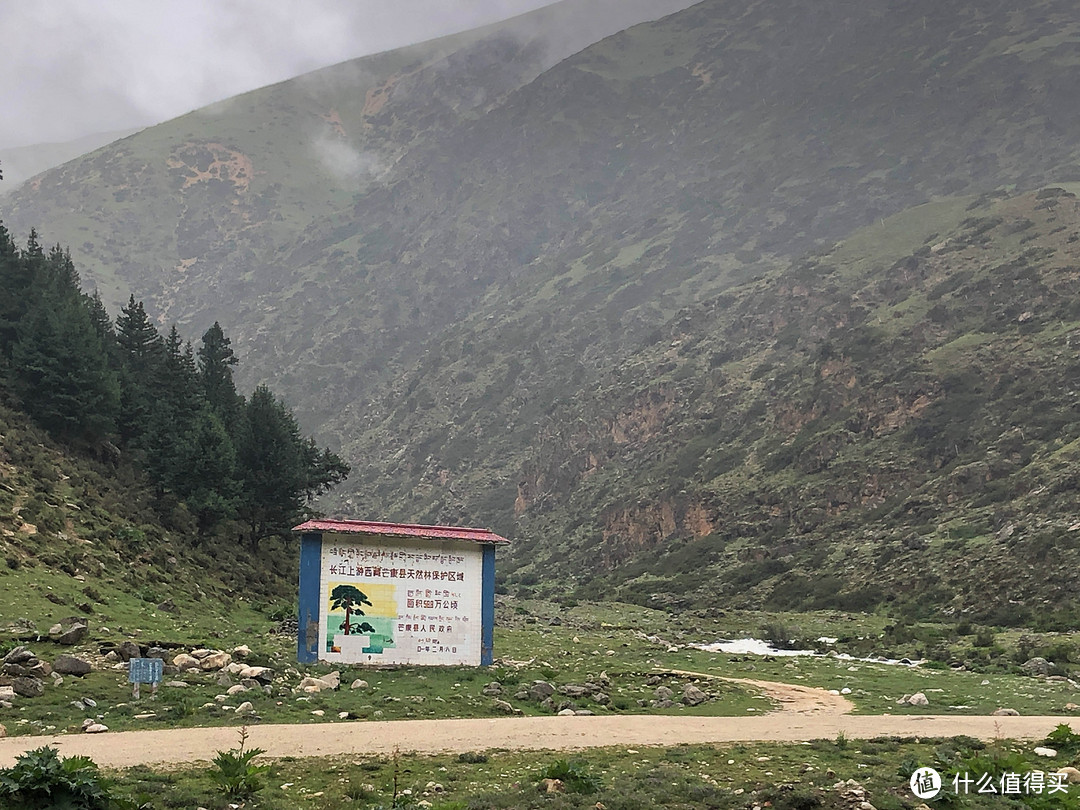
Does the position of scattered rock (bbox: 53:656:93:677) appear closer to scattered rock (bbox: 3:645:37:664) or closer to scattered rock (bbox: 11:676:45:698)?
scattered rock (bbox: 3:645:37:664)

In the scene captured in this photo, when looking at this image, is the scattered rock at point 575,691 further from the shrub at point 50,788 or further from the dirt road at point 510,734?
the shrub at point 50,788

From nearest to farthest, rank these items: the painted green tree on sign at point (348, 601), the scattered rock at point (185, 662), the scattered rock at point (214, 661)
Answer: the scattered rock at point (185, 662) < the scattered rock at point (214, 661) < the painted green tree on sign at point (348, 601)

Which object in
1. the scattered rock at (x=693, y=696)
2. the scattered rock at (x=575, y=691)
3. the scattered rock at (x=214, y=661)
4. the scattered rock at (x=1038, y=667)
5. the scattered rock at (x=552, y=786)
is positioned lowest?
the scattered rock at (x=1038, y=667)

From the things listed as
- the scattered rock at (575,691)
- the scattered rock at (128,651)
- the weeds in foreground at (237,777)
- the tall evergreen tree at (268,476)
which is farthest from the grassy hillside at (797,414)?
the weeds in foreground at (237,777)

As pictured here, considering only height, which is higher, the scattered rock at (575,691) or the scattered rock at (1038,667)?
the scattered rock at (575,691)

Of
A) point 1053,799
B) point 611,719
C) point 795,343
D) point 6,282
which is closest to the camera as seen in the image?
point 1053,799

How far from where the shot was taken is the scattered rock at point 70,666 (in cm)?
1944

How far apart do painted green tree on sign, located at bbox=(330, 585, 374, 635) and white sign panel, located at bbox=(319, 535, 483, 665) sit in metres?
0.03

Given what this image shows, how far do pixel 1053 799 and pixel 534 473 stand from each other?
422 feet

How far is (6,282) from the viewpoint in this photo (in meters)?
50.6

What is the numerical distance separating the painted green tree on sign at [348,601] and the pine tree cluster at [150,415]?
1824 centimetres

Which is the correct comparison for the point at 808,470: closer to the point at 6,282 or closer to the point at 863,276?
the point at 863,276

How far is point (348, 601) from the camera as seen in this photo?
25859mm

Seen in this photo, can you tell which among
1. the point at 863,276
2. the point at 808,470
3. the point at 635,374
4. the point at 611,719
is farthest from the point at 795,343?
the point at 611,719
